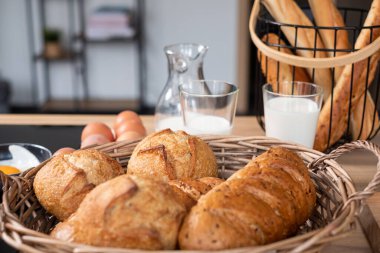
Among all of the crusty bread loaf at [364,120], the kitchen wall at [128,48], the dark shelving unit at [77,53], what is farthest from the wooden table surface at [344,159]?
the kitchen wall at [128,48]

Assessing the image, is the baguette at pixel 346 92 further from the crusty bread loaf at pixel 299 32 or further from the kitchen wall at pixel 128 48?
the kitchen wall at pixel 128 48

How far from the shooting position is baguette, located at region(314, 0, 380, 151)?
51.5 inches

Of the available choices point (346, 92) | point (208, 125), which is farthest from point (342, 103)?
point (208, 125)

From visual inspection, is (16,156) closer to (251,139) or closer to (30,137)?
(30,137)

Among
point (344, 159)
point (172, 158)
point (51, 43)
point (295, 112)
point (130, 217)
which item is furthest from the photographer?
point (51, 43)

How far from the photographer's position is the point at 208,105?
4.15ft

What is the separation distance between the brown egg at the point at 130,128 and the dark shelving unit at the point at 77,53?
2.68 metres

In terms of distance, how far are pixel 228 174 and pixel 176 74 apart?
45cm

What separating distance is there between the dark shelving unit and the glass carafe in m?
2.66

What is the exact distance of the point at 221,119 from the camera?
1301 mm

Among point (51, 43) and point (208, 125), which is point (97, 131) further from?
point (51, 43)

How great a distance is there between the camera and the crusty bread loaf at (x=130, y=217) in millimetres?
683

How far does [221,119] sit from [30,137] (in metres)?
0.54

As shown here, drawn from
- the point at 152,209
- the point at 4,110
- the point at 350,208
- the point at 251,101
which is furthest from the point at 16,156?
the point at 251,101
